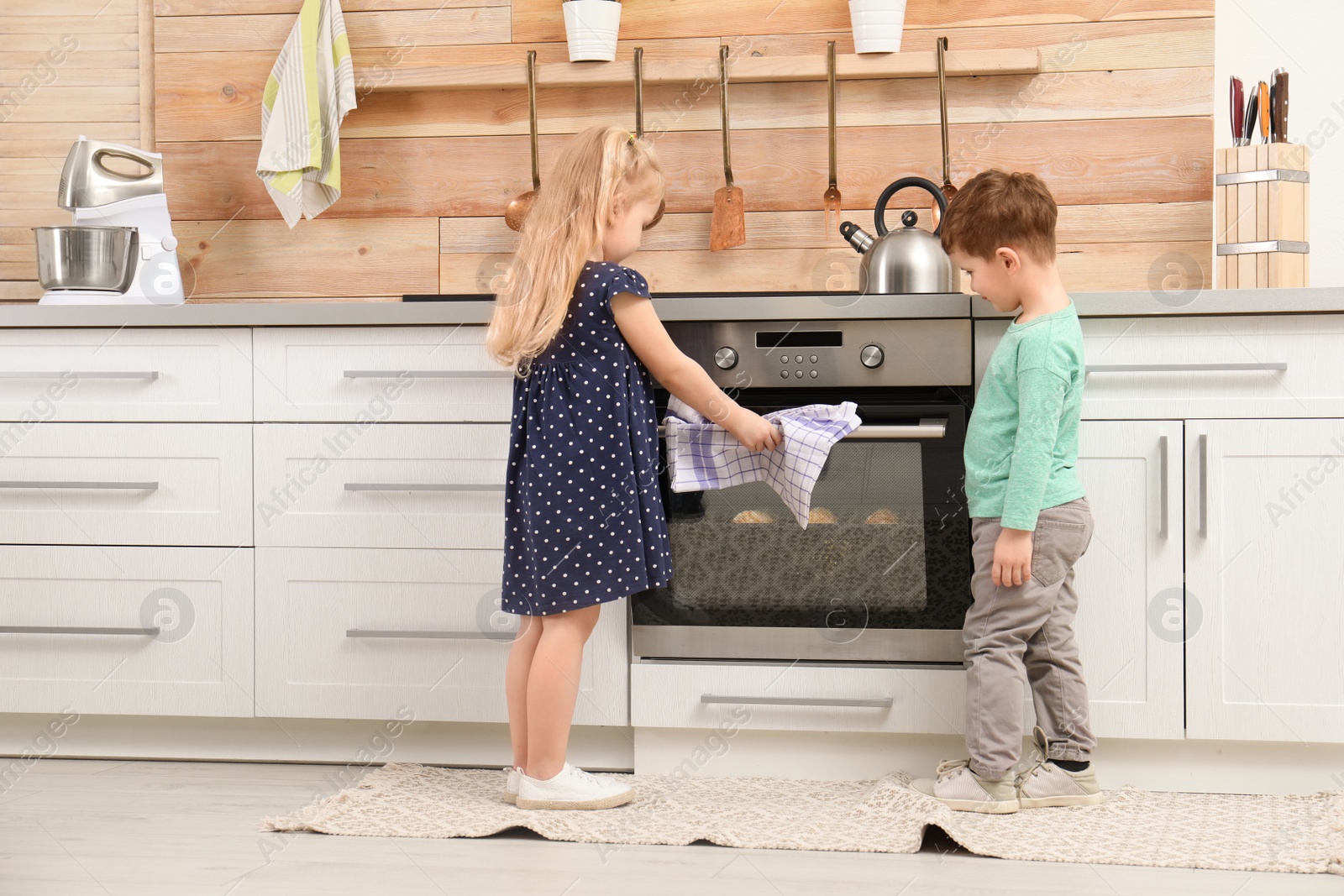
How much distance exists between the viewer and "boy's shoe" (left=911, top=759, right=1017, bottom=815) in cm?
162

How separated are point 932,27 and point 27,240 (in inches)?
79.1

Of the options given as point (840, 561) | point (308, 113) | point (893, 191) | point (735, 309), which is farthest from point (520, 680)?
point (308, 113)

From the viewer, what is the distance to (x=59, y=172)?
2508 millimetres

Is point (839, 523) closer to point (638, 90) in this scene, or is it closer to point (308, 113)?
point (638, 90)

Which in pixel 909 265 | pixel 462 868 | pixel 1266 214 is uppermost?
pixel 1266 214

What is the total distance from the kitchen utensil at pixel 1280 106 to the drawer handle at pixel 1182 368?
22.0 inches

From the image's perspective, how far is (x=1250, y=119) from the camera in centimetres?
202

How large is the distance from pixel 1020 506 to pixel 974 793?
44 cm

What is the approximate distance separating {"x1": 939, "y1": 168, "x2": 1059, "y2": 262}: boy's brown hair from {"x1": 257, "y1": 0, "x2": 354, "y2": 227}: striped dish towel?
1.32 m

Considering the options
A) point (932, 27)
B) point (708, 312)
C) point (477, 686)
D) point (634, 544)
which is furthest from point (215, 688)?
point (932, 27)

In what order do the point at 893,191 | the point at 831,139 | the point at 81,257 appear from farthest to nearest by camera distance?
the point at 831,139, the point at 81,257, the point at 893,191

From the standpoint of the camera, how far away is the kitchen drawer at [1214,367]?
1.68 metres

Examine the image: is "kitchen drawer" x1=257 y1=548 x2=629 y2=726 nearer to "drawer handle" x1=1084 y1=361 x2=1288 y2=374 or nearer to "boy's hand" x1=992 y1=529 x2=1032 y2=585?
"boy's hand" x1=992 y1=529 x2=1032 y2=585

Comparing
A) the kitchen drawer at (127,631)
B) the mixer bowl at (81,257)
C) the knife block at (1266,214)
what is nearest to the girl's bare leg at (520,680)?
the kitchen drawer at (127,631)
